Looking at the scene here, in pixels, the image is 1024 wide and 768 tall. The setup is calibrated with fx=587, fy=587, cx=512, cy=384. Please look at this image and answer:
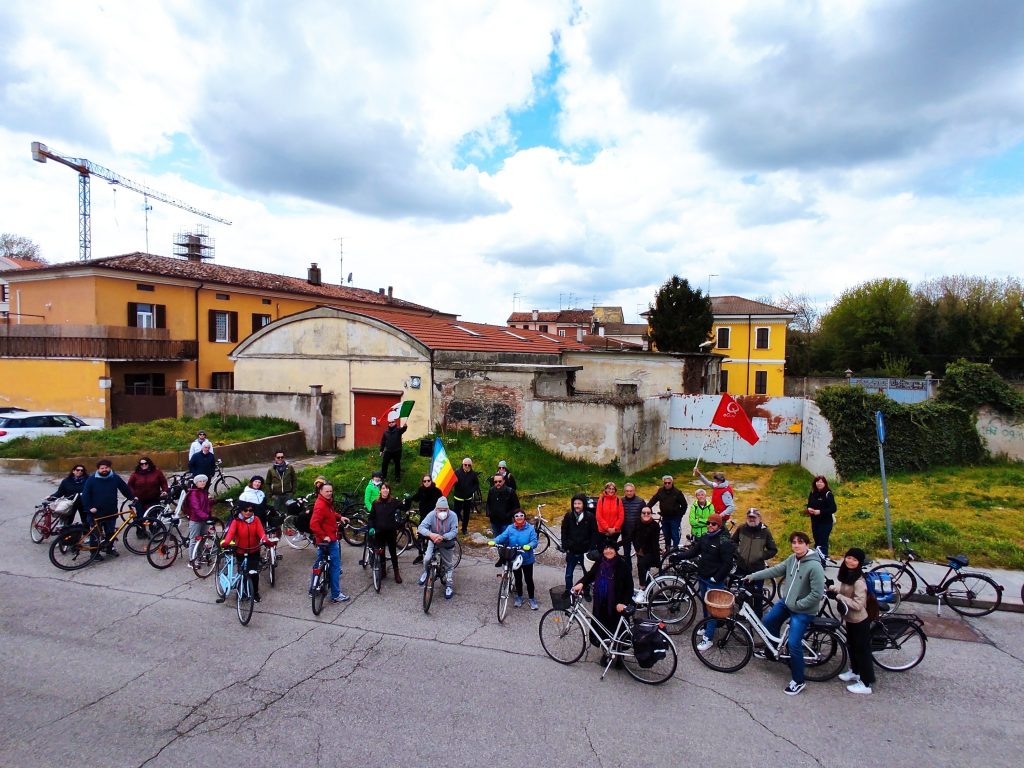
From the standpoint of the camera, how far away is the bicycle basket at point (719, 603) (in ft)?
22.3

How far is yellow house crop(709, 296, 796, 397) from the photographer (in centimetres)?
4291

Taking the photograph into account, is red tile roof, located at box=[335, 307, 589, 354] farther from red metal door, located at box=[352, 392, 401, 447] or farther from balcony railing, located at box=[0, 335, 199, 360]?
balcony railing, located at box=[0, 335, 199, 360]

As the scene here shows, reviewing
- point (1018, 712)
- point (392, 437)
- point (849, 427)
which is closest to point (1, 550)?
point (392, 437)

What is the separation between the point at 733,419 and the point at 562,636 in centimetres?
862

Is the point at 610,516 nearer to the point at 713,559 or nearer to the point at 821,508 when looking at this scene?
the point at 713,559

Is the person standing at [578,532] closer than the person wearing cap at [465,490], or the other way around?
the person standing at [578,532]

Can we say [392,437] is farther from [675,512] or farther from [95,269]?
→ [95,269]

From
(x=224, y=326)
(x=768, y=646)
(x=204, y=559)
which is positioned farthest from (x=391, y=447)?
(x=224, y=326)

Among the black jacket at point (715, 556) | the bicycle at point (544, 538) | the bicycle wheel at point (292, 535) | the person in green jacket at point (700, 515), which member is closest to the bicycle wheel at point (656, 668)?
the black jacket at point (715, 556)

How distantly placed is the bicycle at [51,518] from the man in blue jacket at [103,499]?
0.82 ft

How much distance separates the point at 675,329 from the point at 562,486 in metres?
28.6

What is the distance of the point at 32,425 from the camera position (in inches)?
728

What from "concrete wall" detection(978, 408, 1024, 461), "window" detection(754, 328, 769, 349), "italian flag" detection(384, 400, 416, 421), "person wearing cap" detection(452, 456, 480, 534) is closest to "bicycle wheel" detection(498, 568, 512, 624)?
"person wearing cap" detection(452, 456, 480, 534)

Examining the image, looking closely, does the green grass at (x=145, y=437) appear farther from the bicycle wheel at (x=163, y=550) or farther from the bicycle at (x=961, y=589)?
the bicycle at (x=961, y=589)
